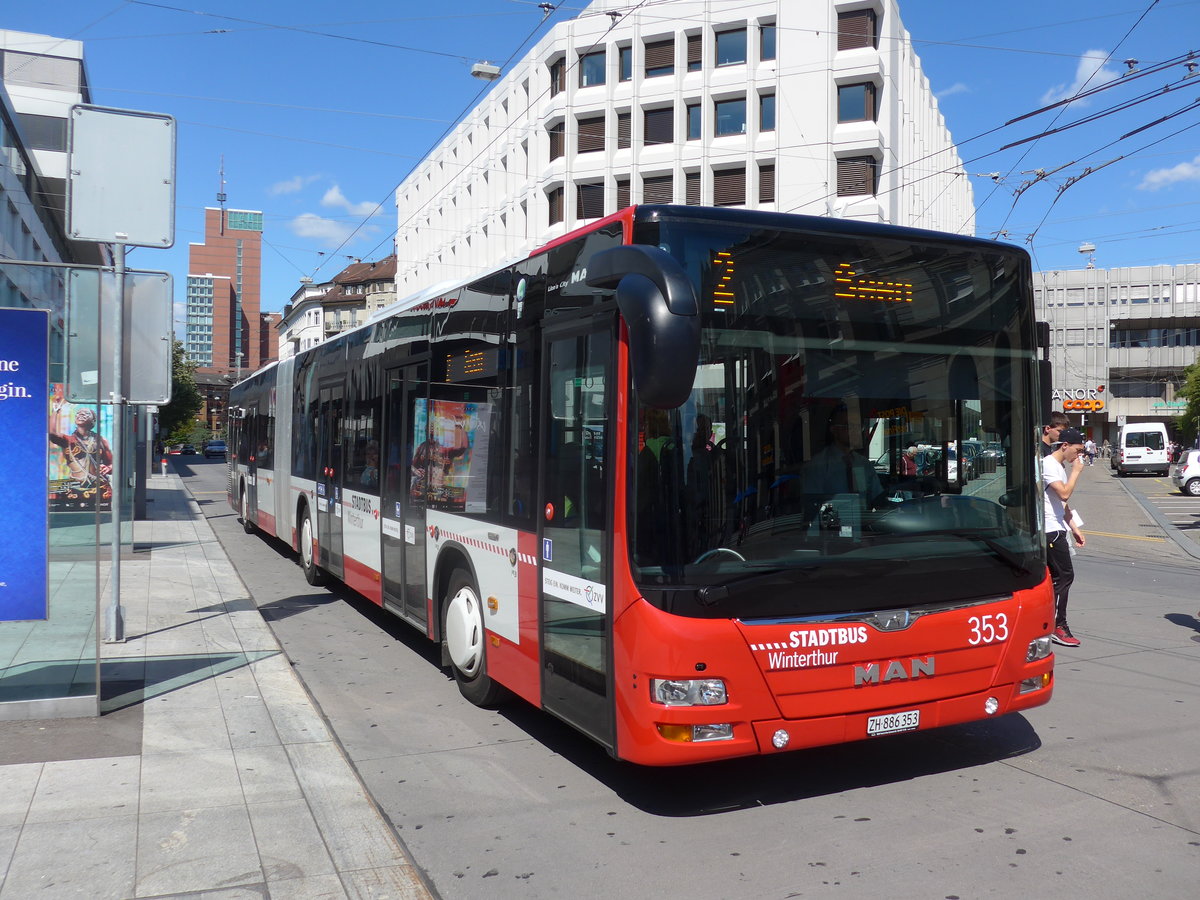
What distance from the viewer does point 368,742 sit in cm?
634

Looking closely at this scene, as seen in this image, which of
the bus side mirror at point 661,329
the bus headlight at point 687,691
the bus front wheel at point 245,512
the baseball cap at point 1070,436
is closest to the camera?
the bus side mirror at point 661,329

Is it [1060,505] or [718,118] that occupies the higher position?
[718,118]

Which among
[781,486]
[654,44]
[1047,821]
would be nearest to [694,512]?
[781,486]

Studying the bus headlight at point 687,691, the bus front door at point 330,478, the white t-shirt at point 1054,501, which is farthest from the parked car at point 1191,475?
the bus headlight at point 687,691

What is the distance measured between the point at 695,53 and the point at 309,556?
3238 centimetres

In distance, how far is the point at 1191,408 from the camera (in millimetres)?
65812

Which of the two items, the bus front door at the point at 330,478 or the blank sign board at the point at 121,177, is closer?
the blank sign board at the point at 121,177

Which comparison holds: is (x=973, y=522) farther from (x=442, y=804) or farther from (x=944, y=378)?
(x=442, y=804)

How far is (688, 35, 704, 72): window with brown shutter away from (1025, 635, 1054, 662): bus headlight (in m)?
37.6

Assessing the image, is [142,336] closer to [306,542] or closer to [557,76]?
[306,542]

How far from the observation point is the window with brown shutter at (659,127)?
4028 centimetres

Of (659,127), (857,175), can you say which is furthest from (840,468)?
(659,127)

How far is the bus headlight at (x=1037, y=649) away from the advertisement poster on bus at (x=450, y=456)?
327 cm

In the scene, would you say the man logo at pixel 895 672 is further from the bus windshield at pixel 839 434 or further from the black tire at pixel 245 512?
the black tire at pixel 245 512
